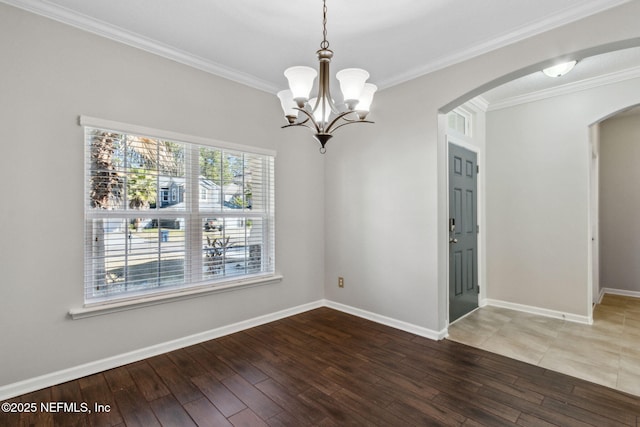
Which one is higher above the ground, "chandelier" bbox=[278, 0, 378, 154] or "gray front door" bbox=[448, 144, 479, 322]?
"chandelier" bbox=[278, 0, 378, 154]

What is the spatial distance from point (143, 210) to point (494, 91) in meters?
4.03

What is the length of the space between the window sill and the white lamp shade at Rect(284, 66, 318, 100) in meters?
2.06

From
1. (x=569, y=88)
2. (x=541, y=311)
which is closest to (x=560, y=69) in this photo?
(x=569, y=88)

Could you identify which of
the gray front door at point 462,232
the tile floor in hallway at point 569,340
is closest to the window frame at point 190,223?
the gray front door at point 462,232

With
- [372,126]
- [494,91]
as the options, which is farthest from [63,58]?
[494,91]

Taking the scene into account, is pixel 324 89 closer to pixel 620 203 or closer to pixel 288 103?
pixel 288 103

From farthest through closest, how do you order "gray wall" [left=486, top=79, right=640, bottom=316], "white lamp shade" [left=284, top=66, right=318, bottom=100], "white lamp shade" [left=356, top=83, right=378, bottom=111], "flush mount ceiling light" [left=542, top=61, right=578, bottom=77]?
"gray wall" [left=486, top=79, right=640, bottom=316] → "flush mount ceiling light" [left=542, top=61, right=578, bottom=77] → "white lamp shade" [left=356, top=83, right=378, bottom=111] → "white lamp shade" [left=284, top=66, right=318, bottom=100]

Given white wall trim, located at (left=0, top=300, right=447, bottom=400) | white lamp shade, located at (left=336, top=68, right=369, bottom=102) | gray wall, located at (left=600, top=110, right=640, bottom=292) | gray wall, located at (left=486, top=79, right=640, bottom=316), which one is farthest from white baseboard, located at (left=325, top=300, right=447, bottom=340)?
gray wall, located at (left=600, top=110, right=640, bottom=292)

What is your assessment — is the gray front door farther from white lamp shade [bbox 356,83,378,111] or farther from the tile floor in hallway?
white lamp shade [bbox 356,83,378,111]

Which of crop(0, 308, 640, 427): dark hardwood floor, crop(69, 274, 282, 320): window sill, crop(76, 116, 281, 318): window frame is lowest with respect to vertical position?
crop(0, 308, 640, 427): dark hardwood floor

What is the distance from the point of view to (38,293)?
220 cm

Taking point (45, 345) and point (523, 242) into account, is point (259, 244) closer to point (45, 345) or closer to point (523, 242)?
point (45, 345)

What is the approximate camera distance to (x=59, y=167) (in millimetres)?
2268

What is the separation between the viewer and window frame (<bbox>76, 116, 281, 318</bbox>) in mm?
2393
